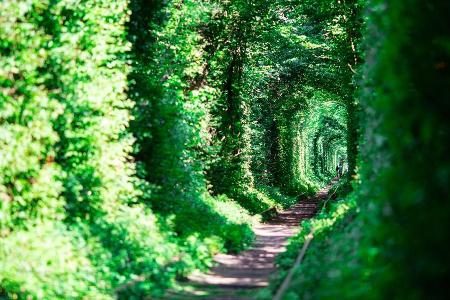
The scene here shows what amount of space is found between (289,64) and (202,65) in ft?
45.0

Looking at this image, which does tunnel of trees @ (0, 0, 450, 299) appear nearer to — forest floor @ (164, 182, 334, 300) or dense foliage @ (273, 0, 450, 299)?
dense foliage @ (273, 0, 450, 299)

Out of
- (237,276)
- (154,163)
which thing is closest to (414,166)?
(237,276)

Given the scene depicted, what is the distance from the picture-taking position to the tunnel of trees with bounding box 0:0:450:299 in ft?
16.2

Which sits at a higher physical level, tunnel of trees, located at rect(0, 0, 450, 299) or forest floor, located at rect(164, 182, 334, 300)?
tunnel of trees, located at rect(0, 0, 450, 299)

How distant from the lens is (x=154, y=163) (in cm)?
1364

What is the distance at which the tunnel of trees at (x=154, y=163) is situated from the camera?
4.95 m

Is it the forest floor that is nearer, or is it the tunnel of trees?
the tunnel of trees

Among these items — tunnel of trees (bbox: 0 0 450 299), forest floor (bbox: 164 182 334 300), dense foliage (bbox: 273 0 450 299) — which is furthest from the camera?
forest floor (bbox: 164 182 334 300)

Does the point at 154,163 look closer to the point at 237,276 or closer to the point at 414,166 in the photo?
the point at 237,276

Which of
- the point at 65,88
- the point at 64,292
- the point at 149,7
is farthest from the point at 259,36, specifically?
the point at 64,292

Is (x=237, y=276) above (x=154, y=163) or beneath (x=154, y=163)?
beneath

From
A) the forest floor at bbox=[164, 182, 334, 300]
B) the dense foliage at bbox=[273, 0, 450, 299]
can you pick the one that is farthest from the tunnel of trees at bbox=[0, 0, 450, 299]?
the forest floor at bbox=[164, 182, 334, 300]

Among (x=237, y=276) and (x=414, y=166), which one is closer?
(x=414, y=166)

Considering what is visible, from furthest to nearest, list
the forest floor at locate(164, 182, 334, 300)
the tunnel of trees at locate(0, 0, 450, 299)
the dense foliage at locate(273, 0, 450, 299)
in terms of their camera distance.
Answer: the forest floor at locate(164, 182, 334, 300) < the tunnel of trees at locate(0, 0, 450, 299) < the dense foliage at locate(273, 0, 450, 299)
